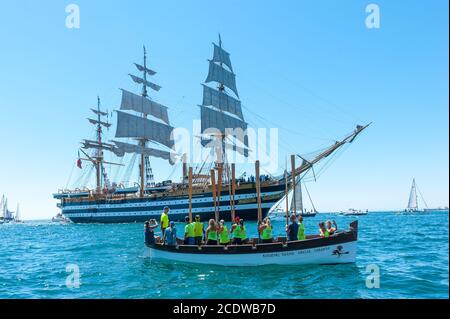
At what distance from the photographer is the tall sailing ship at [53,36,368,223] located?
182ft

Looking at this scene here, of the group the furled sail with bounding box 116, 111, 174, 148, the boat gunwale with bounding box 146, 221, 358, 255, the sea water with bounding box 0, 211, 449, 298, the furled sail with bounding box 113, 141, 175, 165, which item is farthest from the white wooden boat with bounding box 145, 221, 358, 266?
the furled sail with bounding box 113, 141, 175, 165

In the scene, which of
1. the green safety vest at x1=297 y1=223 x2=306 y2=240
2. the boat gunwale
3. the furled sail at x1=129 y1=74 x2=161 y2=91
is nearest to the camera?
the boat gunwale

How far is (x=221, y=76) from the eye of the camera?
65688 mm

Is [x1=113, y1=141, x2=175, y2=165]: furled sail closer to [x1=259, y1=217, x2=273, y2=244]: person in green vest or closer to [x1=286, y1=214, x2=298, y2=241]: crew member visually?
[x1=259, y1=217, x2=273, y2=244]: person in green vest

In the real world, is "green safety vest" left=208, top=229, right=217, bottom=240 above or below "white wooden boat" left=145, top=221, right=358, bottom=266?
above

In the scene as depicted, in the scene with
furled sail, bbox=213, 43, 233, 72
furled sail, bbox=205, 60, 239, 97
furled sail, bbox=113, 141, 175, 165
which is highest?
furled sail, bbox=213, 43, 233, 72

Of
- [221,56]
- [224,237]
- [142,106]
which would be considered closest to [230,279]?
[224,237]

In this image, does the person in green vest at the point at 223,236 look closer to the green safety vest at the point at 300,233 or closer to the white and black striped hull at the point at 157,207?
the green safety vest at the point at 300,233

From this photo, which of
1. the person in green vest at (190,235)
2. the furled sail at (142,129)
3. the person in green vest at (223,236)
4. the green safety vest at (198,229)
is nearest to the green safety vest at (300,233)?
the person in green vest at (223,236)

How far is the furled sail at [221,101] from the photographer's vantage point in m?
64.1

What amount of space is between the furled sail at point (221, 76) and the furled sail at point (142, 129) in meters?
15.2

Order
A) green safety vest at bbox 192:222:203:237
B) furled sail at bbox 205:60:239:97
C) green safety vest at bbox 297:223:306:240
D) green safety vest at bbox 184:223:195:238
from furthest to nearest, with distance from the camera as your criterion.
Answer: furled sail at bbox 205:60:239:97
green safety vest at bbox 192:222:203:237
green safety vest at bbox 184:223:195:238
green safety vest at bbox 297:223:306:240
